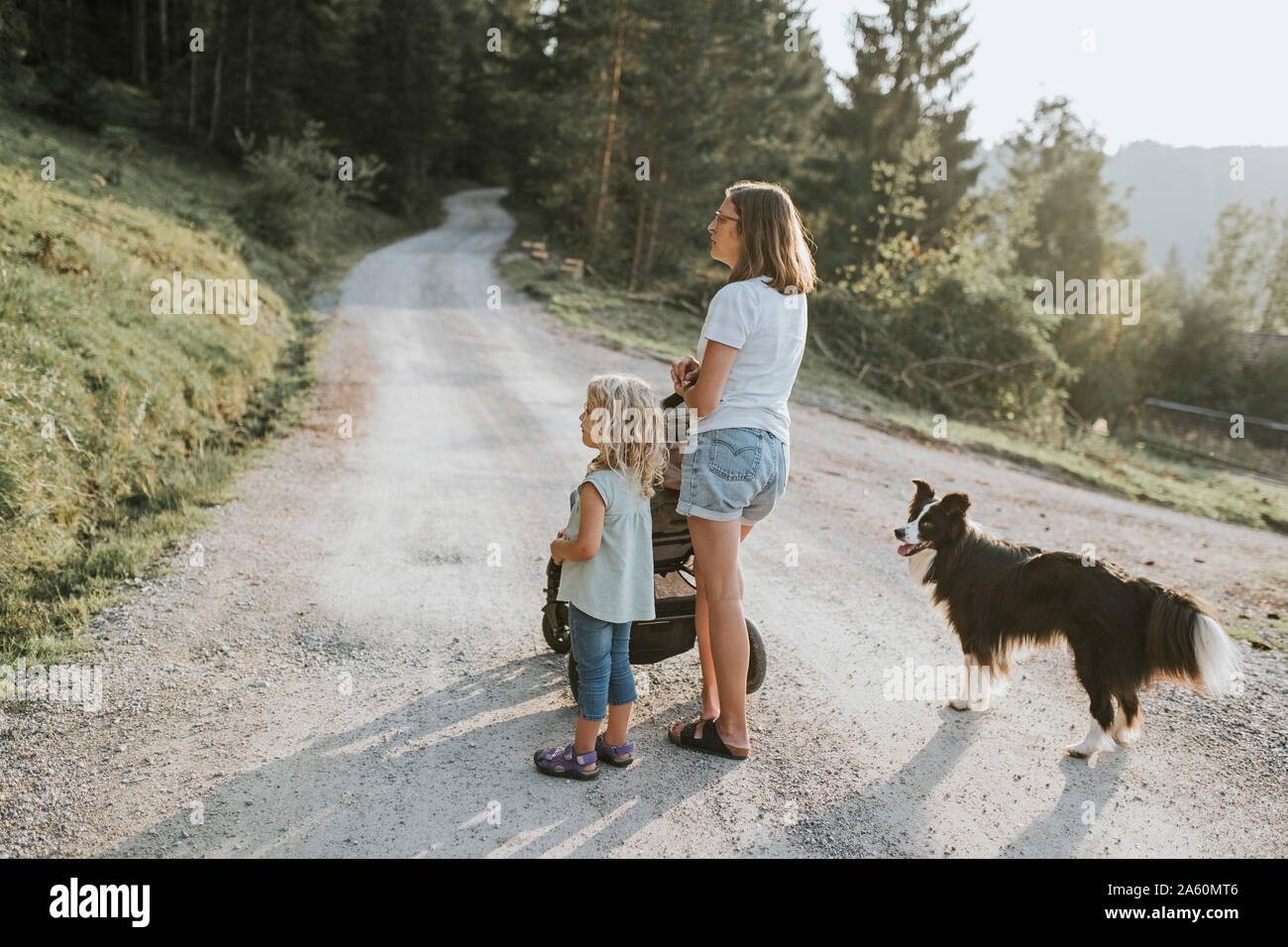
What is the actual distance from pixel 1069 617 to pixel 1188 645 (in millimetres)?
474

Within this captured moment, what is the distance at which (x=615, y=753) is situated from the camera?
3430 mm

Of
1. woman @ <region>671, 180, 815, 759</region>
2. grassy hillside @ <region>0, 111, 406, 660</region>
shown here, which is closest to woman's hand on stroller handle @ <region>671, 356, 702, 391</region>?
woman @ <region>671, 180, 815, 759</region>

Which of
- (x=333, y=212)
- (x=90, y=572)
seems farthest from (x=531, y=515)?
(x=333, y=212)

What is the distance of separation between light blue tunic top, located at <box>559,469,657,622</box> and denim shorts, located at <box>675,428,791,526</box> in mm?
218

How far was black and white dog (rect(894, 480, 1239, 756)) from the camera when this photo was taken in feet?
10.9

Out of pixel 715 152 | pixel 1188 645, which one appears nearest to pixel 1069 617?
pixel 1188 645

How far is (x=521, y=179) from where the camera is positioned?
4425 centimetres

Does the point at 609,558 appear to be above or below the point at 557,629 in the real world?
above

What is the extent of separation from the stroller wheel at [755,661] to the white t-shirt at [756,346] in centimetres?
123

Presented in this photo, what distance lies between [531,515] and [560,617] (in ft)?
8.76

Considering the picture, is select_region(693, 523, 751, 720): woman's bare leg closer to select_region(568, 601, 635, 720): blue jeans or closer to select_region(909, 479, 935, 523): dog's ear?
select_region(568, 601, 635, 720): blue jeans

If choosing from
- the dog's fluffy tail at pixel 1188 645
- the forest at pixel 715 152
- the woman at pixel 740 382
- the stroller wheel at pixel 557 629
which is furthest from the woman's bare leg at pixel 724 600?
the forest at pixel 715 152

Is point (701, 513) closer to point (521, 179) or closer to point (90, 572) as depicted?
point (90, 572)

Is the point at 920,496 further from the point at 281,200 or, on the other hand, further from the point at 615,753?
the point at 281,200
